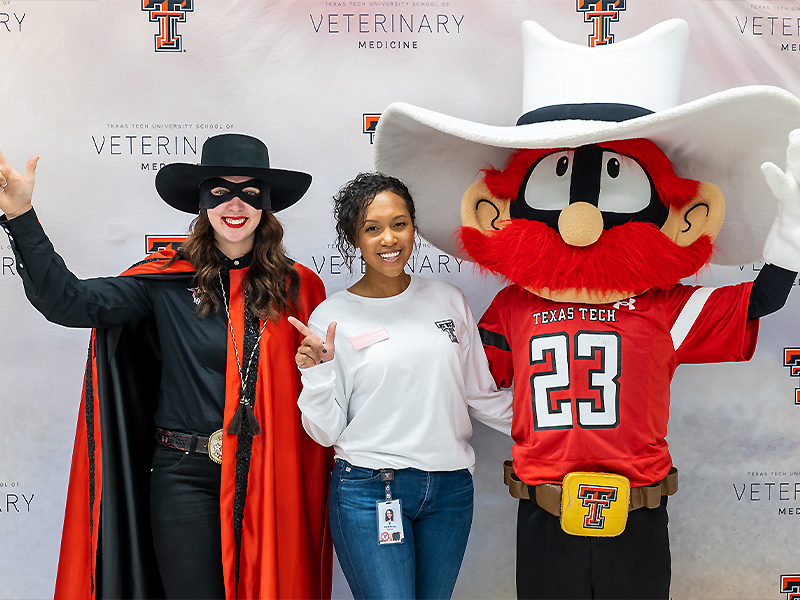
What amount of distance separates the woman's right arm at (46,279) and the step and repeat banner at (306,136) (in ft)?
2.20

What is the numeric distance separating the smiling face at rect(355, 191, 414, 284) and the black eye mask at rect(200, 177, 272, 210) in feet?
1.13

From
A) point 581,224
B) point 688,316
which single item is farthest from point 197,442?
point 688,316

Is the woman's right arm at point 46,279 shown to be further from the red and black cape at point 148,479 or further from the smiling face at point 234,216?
the smiling face at point 234,216

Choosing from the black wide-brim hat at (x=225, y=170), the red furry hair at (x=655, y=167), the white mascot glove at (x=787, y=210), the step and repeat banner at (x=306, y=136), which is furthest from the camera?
the step and repeat banner at (x=306, y=136)

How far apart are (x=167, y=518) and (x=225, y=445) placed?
288mm

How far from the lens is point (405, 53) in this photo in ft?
8.36

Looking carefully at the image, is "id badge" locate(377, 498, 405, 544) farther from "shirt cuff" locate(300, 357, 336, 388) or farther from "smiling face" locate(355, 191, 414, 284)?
"smiling face" locate(355, 191, 414, 284)

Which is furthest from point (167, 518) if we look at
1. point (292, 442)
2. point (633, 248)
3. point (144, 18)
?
point (144, 18)

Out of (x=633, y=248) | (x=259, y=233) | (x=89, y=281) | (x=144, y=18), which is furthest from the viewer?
(x=144, y=18)

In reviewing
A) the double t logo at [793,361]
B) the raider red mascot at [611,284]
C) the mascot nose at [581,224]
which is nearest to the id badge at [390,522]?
the raider red mascot at [611,284]

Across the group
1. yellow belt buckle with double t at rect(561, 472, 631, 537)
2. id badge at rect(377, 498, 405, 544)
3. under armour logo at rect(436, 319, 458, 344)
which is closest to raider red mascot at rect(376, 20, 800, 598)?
yellow belt buckle with double t at rect(561, 472, 631, 537)

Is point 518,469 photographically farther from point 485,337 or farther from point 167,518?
point 167,518

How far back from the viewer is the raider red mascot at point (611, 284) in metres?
1.82

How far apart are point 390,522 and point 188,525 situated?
24.3 inches
